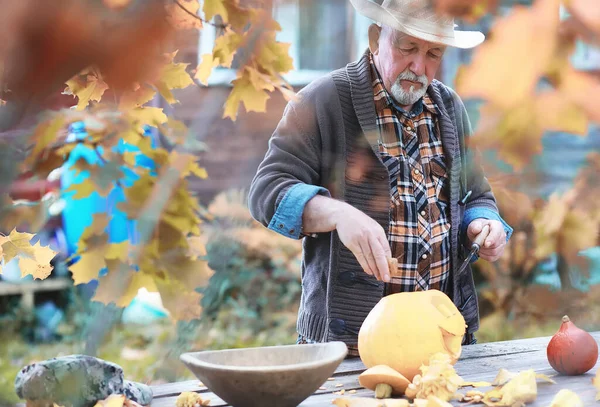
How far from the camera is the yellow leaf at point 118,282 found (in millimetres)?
613

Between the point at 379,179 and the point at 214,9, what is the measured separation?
99cm

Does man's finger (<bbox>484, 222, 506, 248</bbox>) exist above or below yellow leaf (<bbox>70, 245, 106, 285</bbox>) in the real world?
below

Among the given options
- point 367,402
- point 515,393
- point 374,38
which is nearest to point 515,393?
point 515,393

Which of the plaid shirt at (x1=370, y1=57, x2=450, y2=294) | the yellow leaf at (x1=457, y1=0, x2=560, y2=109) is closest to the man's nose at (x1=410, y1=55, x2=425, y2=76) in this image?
the plaid shirt at (x1=370, y1=57, x2=450, y2=294)

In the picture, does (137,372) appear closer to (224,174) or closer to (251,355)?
(224,174)

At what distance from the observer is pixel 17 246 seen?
128 centimetres

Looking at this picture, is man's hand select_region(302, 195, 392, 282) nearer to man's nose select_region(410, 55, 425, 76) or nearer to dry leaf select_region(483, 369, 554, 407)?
dry leaf select_region(483, 369, 554, 407)

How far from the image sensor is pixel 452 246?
1848 mm

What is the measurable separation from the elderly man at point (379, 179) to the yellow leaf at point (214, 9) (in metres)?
0.78

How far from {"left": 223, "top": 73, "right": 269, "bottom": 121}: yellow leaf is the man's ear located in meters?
0.98

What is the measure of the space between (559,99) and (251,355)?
804 mm

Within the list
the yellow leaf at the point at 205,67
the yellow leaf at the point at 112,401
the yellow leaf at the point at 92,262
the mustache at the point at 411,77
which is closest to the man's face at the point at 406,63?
the mustache at the point at 411,77

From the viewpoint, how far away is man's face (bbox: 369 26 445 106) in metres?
1.71

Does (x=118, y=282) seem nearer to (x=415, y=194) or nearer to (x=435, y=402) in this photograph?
(x=435, y=402)
